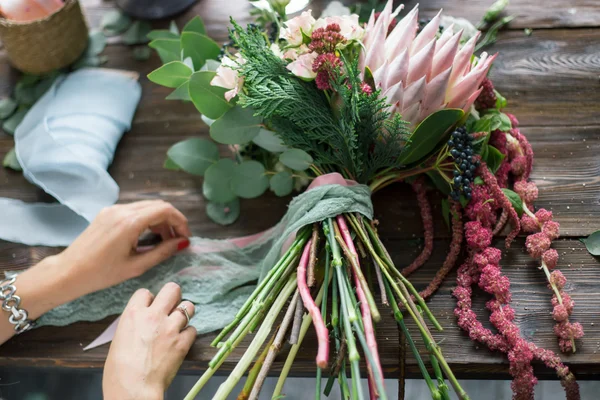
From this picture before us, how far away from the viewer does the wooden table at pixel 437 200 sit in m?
0.81

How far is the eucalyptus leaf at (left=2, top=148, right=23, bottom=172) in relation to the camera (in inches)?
40.3

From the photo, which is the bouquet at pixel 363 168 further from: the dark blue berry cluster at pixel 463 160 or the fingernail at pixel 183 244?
the fingernail at pixel 183 244

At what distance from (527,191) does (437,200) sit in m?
0.14

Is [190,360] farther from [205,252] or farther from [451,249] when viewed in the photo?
[451,249]

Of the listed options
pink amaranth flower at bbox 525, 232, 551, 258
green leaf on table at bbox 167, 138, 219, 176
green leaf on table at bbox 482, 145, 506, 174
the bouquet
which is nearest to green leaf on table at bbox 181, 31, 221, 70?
the bouquet

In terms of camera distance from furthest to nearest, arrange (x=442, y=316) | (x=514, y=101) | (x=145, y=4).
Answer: (x=145, y=4), (x=514, y=101), (x=442, y=316)

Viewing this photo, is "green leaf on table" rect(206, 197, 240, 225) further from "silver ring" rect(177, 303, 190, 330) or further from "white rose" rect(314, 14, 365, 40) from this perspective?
"white rose" rect(314, 14, 365, 40)

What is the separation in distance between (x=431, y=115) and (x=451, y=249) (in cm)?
23

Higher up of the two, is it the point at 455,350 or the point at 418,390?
the point at 455,350

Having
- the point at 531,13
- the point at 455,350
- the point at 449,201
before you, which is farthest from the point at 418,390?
the point at 531,13

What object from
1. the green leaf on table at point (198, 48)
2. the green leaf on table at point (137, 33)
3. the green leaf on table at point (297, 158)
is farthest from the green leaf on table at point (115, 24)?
the green leaf on table at point (297, 158)

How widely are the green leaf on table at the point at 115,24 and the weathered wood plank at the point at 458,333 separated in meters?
0.60

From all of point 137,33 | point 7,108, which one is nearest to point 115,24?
point 137,33

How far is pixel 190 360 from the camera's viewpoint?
2.73ft
